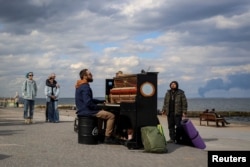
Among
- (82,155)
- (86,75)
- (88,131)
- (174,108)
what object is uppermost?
(86,75)

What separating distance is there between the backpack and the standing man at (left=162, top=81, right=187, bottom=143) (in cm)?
234

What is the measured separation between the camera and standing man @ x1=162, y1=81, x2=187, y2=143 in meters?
12.8

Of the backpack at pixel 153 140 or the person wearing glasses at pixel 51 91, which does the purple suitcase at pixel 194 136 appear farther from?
the person wearing glasses at pixel 51 91

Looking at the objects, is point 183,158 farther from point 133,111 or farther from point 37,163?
point 37,163

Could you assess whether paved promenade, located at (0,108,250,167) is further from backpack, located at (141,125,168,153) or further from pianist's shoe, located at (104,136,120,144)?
pianist's shoe, located at (104,136,120,144)

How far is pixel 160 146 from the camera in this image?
10.0 meters

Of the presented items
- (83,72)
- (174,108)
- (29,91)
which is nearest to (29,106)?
(29,91)

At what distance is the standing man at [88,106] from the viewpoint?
37.9 ft

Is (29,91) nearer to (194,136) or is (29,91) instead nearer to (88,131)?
(88,131)

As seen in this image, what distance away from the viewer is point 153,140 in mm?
10109

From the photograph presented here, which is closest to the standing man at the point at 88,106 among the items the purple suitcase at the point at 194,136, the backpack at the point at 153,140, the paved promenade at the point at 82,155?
the paved promenade at the point at 82,155

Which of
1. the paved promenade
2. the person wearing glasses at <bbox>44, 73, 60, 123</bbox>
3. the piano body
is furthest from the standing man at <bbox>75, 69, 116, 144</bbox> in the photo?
the person wearing glasses at <bbox>44, 73, 60, 123</bbox>

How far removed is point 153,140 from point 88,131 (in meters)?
Result: 2.16

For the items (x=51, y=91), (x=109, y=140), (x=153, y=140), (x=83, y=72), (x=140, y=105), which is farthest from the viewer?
(x=51, y=91)
